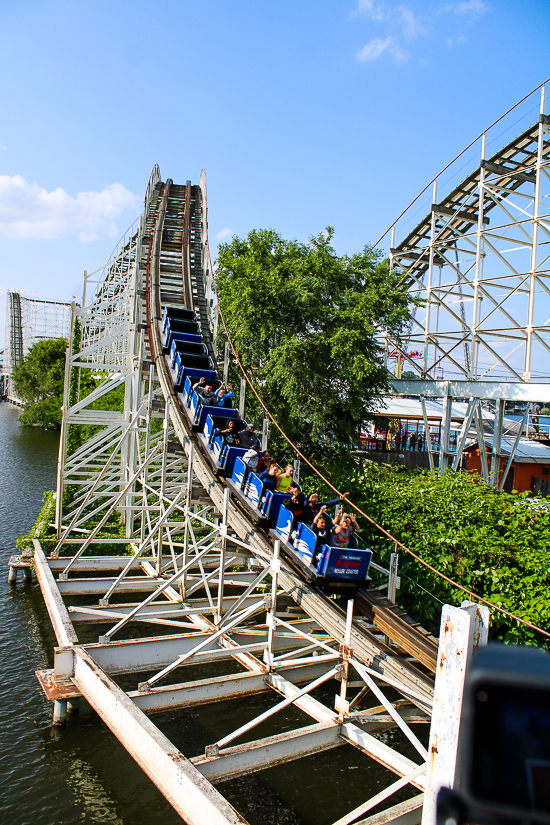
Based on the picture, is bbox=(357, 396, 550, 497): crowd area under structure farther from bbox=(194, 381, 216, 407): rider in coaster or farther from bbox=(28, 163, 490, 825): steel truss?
bbox=(28, 163, 490, 825): steel truss

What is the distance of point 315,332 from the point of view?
761 inches

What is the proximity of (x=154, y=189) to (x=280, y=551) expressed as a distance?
A: 85.4ft

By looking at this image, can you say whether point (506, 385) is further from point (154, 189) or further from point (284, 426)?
point (154, 189)

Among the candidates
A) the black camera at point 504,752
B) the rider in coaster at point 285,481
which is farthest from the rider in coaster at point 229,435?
the black camera at point 504,752

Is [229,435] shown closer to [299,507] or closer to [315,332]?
[299,507]

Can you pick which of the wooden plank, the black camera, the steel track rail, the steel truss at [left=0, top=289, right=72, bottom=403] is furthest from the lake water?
the steel truss at [left=0, top=289, right=72, bottom=403]

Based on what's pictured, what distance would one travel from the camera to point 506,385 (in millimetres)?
18578

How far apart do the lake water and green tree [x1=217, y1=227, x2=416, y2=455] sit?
874 centimetres

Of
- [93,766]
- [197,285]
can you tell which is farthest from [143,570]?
[197,285]

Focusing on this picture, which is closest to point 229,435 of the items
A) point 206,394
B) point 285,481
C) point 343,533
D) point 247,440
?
point 247,440

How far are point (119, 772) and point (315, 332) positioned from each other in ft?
45.4

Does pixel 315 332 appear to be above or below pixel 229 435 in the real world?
above

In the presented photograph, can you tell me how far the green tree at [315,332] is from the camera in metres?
18.0

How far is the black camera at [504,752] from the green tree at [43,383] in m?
62.9
